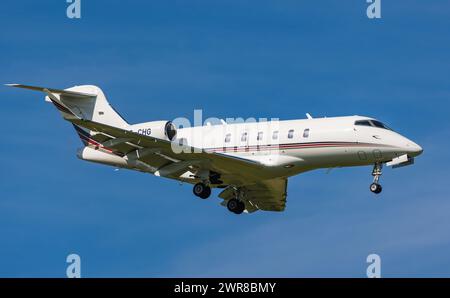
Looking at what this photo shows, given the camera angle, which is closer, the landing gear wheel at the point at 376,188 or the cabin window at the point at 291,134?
the landing gear wheel at the point at 376,188

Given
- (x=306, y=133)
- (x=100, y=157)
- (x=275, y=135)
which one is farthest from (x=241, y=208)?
(x=100, y=157)

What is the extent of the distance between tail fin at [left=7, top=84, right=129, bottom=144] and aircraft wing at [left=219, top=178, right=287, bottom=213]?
460 cm

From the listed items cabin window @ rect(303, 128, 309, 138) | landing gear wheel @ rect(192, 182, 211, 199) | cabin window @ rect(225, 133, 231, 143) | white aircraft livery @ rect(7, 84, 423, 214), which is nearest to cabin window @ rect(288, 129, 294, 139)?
white aircraft livery @ rect(7, 84, 423, 214)

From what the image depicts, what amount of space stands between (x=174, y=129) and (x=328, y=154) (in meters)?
5.34

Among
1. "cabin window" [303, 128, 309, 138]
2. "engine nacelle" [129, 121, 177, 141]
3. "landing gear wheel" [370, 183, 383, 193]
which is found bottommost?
"landing gear wheel" [370, 183, 383, 193]

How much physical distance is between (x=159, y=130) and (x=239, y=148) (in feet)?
8.77

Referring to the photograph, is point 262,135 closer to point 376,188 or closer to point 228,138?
point 228,138

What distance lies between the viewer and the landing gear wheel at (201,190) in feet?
109

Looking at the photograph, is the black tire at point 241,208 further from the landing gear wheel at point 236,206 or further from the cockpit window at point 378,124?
the cockpit window at point 378,124

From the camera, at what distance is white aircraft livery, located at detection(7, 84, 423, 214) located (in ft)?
104

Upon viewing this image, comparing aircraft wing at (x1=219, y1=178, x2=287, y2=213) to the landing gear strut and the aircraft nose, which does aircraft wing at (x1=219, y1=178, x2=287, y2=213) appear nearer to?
the landing gear strut

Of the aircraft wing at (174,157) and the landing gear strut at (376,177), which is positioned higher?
the aircraft wing at (174,157)

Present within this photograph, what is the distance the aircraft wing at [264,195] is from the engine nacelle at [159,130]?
322 centimetres

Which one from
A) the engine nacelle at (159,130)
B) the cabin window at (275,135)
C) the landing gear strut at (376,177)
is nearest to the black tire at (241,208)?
the engine nacelle at (159,130)
